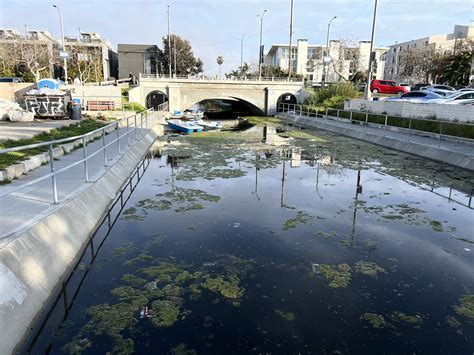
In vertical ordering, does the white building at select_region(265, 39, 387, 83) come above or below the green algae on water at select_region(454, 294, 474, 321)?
above

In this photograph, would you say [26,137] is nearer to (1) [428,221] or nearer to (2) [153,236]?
(2) [153,236]

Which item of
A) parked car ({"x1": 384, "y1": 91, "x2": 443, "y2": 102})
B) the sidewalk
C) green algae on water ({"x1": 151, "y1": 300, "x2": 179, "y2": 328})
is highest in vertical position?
parked car ({"x1": 384, "y1": 91, "x2": 443, "y2": 102})

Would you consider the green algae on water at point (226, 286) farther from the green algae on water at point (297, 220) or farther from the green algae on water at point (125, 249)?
the green algae on water at point (297, 220)

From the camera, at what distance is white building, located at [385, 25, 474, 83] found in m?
67.4

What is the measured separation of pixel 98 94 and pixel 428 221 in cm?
3025

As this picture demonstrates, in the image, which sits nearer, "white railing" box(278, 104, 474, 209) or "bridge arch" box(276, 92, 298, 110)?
"white railing" box(278, 104, 474, 209)

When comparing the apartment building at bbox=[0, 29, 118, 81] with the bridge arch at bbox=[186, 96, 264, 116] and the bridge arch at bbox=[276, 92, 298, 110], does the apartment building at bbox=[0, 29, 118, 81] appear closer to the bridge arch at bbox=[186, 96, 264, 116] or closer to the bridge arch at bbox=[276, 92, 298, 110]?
the bridge arch at bbox=[186, 96, 264, 116]

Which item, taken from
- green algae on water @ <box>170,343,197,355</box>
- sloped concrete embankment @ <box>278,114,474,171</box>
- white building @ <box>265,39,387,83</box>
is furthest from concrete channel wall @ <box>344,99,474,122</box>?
white building @ <box>265,39,387,83</box>

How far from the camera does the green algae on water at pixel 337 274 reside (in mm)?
5332

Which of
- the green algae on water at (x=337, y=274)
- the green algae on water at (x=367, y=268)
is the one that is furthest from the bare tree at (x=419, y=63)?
the green algae on water at (x=337, y=274)

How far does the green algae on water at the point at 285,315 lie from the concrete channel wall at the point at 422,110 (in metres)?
17.0

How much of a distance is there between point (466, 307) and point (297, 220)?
3.65 metres

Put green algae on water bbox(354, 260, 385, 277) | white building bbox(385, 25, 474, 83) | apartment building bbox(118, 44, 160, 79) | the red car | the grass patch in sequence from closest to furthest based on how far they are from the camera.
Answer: green algae on water bbox(354, 260, 385, 277)
the grass patch
the red car
white building bbox(385, 25, 474, 83)
apartment building bbox(118, 44, 160, 79)

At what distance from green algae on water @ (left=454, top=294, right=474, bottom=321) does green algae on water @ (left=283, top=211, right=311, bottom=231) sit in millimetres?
3272
